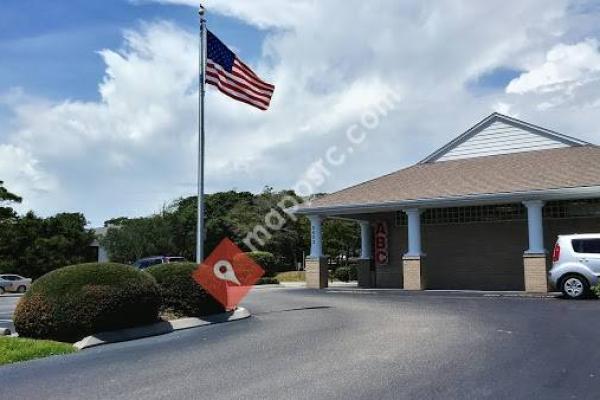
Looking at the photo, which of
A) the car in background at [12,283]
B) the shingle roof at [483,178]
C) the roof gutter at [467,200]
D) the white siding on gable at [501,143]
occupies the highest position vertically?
the white siding on gable at [501,143]

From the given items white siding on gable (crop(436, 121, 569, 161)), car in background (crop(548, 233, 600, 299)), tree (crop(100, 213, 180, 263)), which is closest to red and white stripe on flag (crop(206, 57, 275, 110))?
car in background (crop(548, 233, 600, 299))

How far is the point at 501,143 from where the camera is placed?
27266 millimetres

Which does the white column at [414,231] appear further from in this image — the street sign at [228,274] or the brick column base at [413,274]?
the street sign at [228,274]

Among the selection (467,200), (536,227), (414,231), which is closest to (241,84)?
(467,200)

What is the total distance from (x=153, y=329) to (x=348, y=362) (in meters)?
5.39

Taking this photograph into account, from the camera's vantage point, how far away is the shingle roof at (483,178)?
2184 centimetres

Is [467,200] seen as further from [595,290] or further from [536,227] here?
[595,290]

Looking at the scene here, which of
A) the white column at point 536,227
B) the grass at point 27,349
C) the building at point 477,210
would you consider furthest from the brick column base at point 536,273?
the grass at point 27,349

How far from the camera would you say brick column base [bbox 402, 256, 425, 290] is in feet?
78.0

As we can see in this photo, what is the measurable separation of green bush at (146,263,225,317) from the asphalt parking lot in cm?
108

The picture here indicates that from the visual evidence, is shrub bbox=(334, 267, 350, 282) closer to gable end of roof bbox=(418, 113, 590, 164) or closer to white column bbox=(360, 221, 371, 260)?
white column bbox=(360, 221, 371, 260)

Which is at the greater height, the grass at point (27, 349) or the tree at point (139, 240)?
the tree at point (139, 240)

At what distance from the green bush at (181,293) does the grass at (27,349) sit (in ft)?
12.3

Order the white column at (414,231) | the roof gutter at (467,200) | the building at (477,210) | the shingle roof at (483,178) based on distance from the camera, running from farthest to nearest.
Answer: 1. the white column at (414,231)
2. the shingle roof at (483,178)
3. the building at (477,210)
4. the roof gutter at (467,200)
